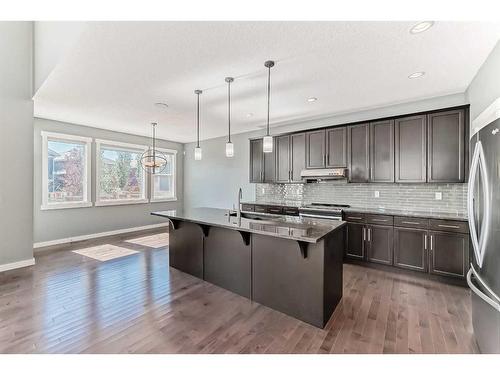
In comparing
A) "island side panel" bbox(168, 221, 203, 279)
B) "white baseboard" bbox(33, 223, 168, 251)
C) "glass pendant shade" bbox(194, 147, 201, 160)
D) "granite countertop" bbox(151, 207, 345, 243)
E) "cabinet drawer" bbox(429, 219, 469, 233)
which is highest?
"glass pendant shade" bbox(194, 147, 201, 160)

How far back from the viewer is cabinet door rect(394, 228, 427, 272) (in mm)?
3330

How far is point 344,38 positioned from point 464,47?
47.3 inches

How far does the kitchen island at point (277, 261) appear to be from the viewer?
89.8 inches

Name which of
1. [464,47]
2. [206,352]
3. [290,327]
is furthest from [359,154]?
[206,352]

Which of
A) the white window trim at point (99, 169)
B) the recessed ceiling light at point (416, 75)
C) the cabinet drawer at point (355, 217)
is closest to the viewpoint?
the recessed ceiling light at point (416, 75)

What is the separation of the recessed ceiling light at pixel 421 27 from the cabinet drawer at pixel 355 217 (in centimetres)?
253

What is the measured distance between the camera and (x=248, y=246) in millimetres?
2852

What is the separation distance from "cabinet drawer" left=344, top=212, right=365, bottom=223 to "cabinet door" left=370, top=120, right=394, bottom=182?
657 millimetres

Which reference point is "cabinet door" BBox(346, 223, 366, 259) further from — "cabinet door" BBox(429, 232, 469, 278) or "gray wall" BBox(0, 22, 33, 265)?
"gray wall" BBox(0, 22, 33, 265)

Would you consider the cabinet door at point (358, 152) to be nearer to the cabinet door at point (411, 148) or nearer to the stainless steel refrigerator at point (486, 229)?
the cabinet door at point (411, 148)

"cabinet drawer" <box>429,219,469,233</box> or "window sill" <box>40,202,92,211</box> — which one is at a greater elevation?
"window sill" <box>40,202,92,211</box>

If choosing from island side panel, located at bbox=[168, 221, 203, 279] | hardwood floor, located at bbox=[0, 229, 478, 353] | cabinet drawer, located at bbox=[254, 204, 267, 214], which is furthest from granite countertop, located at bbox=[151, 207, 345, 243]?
cabinet drawer, located at bbox=[254, 204, 267, 214]

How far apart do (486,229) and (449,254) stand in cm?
176

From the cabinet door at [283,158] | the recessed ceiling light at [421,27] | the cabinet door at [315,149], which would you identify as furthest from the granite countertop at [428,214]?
the recessed ceiling light at [421,27]
